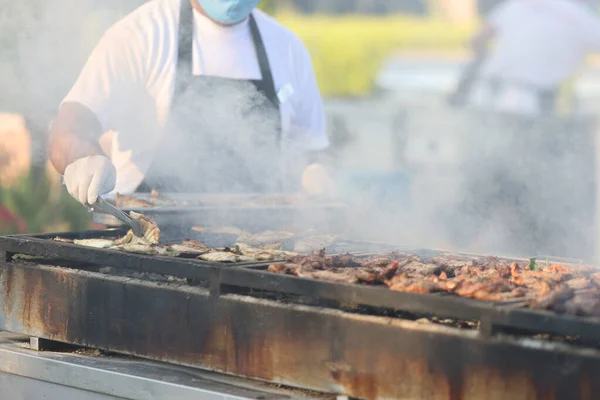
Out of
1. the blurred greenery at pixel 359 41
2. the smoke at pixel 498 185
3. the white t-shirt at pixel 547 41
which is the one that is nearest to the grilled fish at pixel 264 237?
the smoke at pixel 498 185

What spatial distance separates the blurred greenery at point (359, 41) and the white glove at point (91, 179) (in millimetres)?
14050

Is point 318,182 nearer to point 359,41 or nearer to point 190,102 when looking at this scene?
point 190,102

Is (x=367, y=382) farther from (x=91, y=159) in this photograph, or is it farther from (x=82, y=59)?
(x=82, y=59)

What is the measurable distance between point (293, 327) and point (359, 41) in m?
17.0

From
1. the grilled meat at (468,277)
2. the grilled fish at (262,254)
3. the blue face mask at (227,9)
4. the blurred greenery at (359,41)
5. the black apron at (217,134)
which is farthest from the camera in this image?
the blurred greenery at (359,41)

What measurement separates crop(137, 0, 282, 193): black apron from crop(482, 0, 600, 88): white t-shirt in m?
→ 7.92

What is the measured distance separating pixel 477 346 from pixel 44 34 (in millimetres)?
3518

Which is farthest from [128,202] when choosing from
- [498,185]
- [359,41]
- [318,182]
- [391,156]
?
[359,41]

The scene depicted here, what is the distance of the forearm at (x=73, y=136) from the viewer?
166 inches

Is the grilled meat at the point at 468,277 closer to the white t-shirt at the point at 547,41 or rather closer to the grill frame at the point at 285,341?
the grill frame at the point at 285,341

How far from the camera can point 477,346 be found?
252 cm

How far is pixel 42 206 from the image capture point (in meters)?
8.10

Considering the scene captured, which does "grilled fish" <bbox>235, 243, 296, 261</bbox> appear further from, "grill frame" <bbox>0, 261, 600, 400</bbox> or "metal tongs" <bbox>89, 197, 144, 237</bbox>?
"metal tongs" <bbox>89, 197, 144, 237</bbox>

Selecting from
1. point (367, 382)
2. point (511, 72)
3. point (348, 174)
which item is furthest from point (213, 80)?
point (511, 72)
